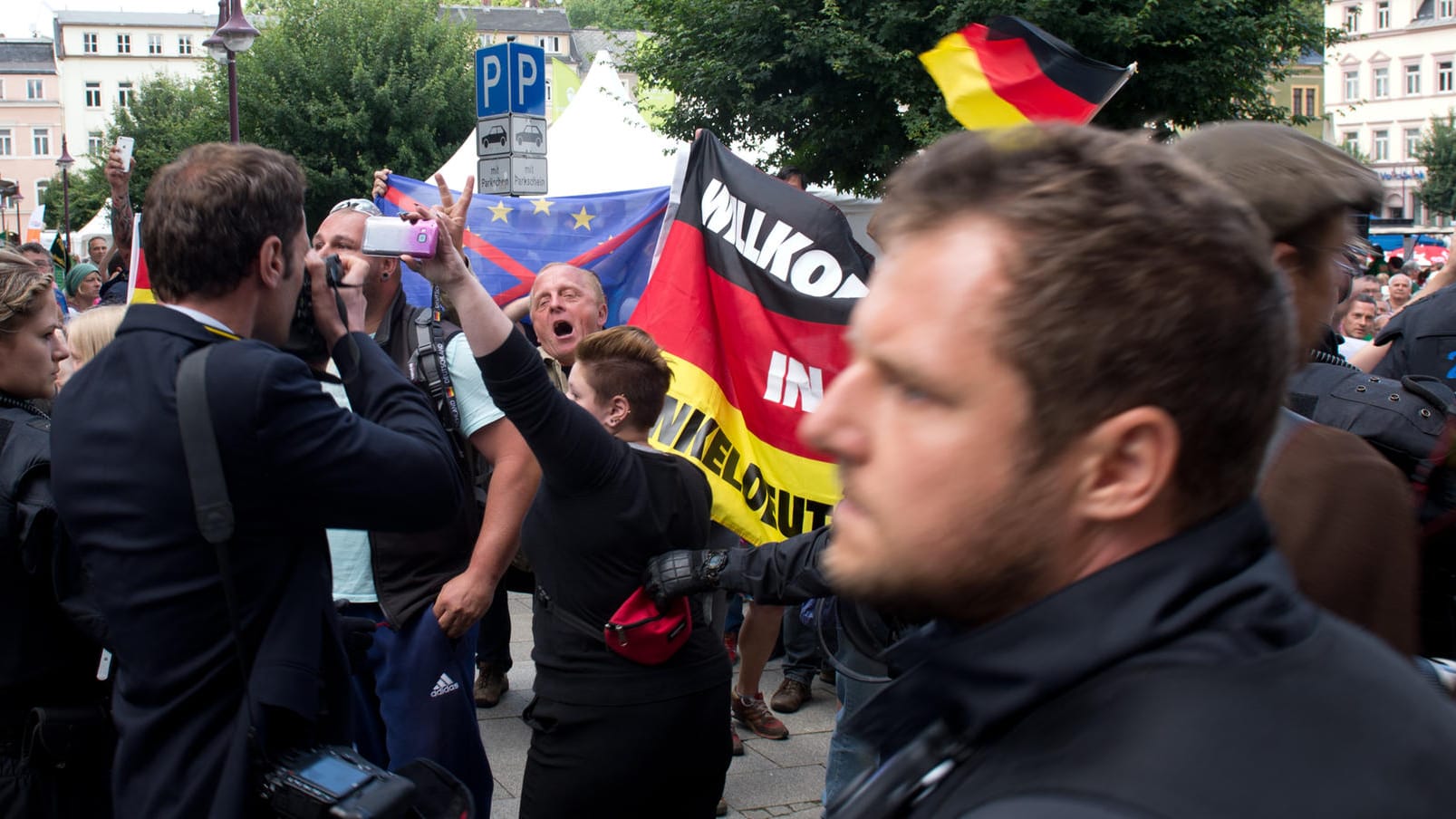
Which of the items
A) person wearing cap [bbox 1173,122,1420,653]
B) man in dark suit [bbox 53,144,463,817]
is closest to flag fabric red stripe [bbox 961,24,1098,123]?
person wearing cap [bbox 1173,122,1420,653]

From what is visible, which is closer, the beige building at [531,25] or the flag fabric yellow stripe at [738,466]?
the flag fabric yellow stripe at [738,466]

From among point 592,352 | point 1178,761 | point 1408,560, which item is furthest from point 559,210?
point 1178,761

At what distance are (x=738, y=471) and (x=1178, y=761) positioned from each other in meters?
4.04

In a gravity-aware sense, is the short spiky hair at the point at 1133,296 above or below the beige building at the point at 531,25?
below

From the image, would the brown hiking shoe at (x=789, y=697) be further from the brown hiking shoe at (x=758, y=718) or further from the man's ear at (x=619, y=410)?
the man's ear at (x=619, y=410)

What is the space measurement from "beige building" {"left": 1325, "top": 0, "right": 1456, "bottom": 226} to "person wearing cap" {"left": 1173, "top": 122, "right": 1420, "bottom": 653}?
74.6m

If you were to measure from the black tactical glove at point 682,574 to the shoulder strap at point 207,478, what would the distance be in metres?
1.06

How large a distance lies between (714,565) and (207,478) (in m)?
1.24

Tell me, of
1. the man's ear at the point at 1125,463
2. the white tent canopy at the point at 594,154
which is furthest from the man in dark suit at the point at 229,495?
the white tent canopy at the point at 594,154

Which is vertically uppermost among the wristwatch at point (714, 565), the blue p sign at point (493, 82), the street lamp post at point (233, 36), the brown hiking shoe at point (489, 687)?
the street lamp post at point (233, 36)

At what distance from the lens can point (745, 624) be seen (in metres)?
5.41

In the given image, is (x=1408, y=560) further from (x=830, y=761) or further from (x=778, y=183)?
(x=778, y=183)

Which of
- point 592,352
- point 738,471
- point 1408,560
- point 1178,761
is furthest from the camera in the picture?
point 738,471

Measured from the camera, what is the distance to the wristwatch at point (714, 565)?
2.89 meters
